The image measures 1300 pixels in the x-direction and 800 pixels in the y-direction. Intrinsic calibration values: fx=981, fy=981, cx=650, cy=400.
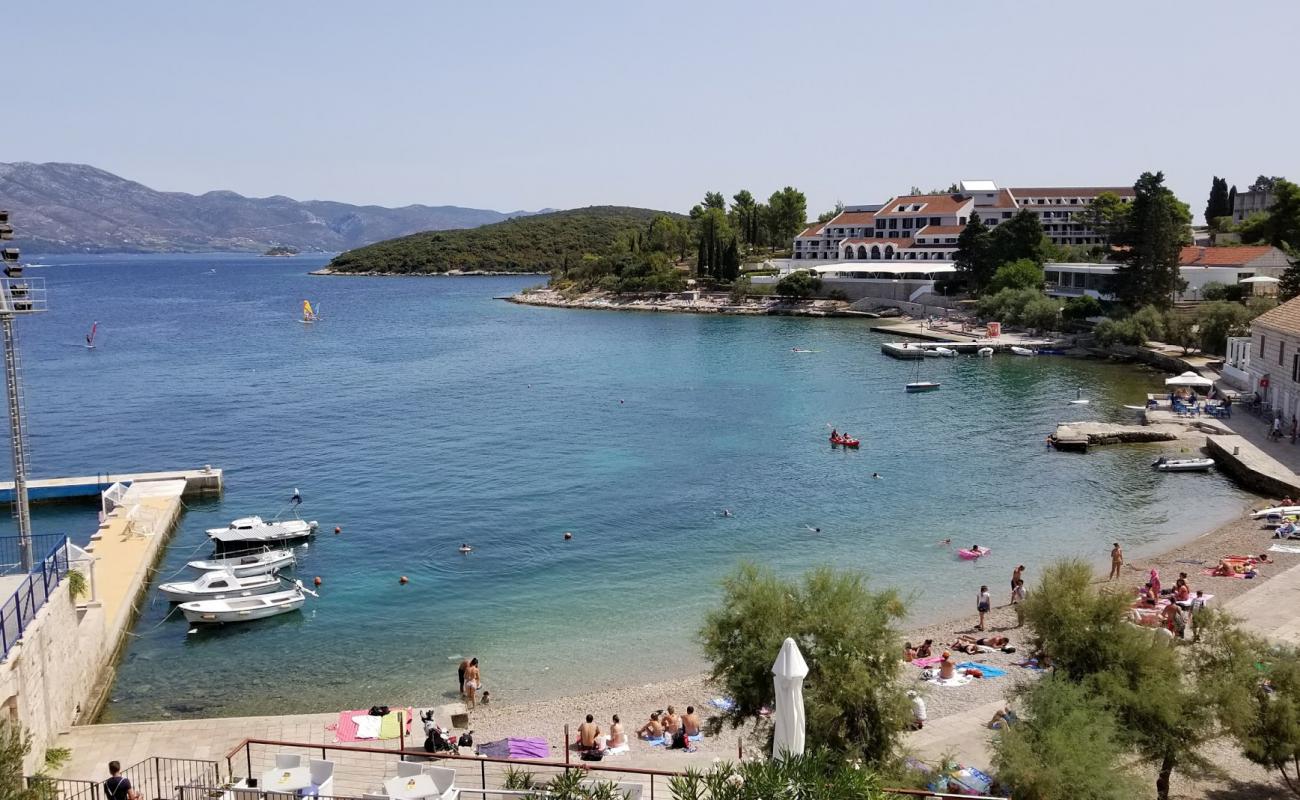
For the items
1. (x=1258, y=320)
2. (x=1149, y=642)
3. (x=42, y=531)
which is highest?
(x=1258, y=320)

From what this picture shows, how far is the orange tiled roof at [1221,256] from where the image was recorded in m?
77.1

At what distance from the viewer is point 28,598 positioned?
56.2 ft

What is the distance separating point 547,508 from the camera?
122 ft

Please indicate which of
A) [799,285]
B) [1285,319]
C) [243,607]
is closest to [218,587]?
[243,607]

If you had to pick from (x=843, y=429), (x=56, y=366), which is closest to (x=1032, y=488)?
(x=843, y=429)

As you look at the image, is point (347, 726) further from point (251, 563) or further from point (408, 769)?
point (251, 563)

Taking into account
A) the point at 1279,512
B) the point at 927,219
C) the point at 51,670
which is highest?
the point at 927,219

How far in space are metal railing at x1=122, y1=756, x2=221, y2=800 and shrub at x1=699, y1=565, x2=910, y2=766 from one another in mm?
7901

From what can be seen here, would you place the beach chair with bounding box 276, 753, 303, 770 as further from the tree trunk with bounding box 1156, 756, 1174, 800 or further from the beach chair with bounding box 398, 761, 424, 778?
the tree trunk with bounding box 1156, 756, 1174, 800

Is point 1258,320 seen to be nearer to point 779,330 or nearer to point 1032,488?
point 1032,488

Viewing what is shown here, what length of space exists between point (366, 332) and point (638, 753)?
99.0 m

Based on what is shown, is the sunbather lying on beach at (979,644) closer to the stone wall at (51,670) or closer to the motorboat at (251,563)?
the stone wall at (51,670)

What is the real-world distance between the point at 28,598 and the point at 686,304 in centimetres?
11446

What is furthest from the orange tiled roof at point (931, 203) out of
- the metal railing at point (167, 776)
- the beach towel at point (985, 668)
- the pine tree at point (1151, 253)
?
the metal railing at point (167, 776)
